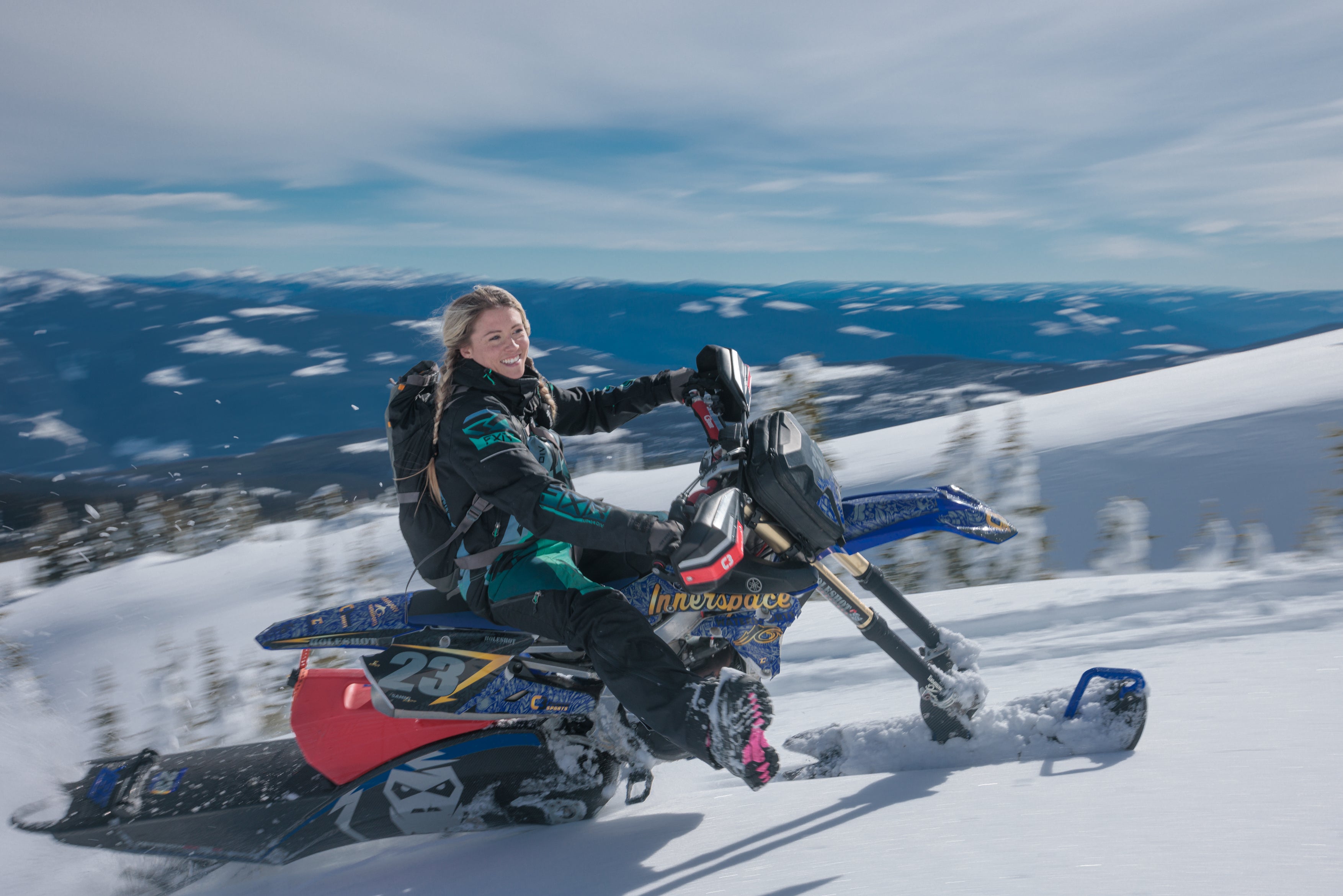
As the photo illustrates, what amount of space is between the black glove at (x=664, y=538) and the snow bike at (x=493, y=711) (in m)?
0.31

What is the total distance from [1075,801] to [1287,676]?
147 centimetres

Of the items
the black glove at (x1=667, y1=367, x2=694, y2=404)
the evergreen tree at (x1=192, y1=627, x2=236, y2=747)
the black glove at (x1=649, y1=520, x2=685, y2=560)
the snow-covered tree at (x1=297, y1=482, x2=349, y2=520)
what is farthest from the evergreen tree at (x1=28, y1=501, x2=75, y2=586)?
the black glove at (x1=649, y1=520, x2=685, y2=560)

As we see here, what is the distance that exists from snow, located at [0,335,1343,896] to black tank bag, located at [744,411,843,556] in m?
0.85

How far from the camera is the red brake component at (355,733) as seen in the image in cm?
246

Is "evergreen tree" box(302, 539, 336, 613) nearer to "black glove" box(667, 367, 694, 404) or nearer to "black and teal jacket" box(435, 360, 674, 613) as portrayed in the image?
"black and teal jacket" box(435, 360, 674, 613)

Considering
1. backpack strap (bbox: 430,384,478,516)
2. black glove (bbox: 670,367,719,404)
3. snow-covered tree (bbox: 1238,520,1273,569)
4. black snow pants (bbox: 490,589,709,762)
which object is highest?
black glove (bbox: 670,367,719,404)

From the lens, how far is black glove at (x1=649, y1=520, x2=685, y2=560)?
1894mm

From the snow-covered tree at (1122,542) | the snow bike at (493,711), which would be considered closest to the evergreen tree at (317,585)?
the snow bike at (493,711)

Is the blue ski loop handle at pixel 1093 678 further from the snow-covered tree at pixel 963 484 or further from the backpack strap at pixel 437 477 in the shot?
the snow-covered tree at pixel 963 484

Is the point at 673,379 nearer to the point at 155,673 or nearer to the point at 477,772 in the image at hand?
the point at 477,772

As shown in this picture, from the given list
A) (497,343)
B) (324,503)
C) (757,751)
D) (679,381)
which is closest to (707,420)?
(679,381)

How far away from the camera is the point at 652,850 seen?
91.7 inches

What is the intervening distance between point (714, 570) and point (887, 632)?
0.94m

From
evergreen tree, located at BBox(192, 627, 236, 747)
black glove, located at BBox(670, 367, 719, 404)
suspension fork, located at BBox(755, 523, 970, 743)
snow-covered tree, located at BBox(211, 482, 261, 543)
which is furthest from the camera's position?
snow-covered tree, located at BBox(211, 482, 261, 543)
